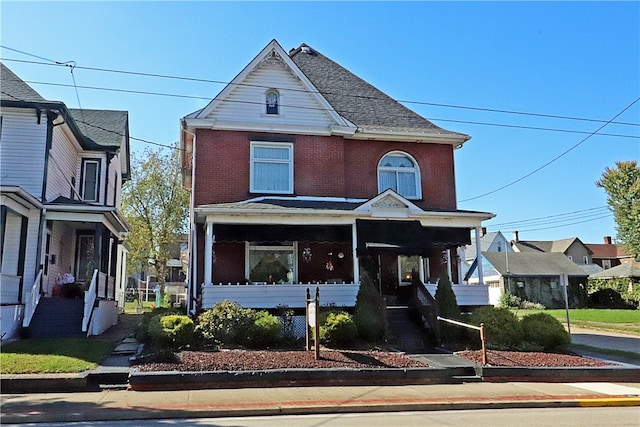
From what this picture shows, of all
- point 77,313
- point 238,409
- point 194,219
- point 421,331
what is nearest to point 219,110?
point 194,219

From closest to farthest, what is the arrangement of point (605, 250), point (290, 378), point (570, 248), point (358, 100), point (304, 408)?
point (304, 408) → point (290, 378) → point (358, 100) → point (570, 248) → point (605, 250)

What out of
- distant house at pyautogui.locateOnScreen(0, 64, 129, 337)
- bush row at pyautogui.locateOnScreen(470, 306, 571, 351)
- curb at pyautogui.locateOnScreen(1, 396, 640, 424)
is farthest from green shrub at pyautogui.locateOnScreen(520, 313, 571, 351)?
distant house at pyautogui.locateOnScreen(0, 64, 129, 337)

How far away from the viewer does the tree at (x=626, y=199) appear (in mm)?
47969

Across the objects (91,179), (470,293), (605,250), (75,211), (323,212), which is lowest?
(470,293)

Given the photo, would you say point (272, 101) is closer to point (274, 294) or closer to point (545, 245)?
point (274, 294)

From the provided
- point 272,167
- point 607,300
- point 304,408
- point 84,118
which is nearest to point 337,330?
point 304,408

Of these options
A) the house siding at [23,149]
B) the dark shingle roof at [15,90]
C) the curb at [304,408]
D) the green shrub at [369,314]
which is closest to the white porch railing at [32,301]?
the house siding at [23,149]

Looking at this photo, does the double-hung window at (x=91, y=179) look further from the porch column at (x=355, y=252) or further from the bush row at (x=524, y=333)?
the bush row at (x=524, y=333)

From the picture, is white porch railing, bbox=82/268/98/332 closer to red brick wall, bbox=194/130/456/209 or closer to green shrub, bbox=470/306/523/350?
red brick wall, bbox=194/130/456/209

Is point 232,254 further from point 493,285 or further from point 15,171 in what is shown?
point 493,285

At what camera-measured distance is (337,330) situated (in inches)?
541

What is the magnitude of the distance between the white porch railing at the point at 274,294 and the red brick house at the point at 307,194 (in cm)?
3

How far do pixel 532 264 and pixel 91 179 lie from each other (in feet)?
137

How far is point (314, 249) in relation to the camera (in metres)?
18.7
